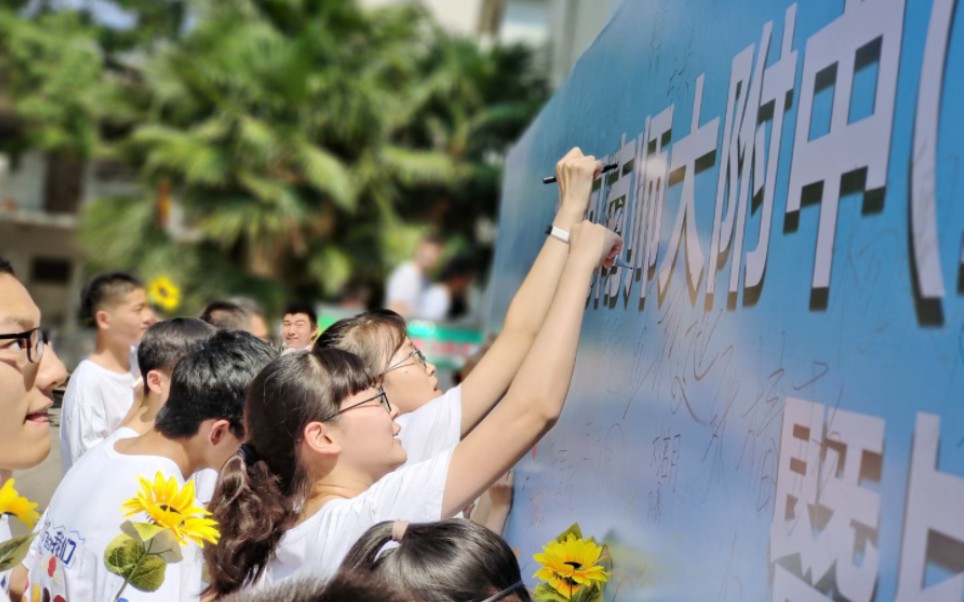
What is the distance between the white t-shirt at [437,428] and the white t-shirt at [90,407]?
3.39 ft

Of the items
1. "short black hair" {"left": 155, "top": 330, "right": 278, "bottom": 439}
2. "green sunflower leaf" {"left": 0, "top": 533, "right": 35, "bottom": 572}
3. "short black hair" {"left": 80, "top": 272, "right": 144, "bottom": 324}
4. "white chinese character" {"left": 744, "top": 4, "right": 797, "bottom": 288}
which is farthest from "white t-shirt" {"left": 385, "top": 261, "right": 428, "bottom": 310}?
"white chinese character" {"left": 744, "top": 4, "right": 797, "bottom": 288}

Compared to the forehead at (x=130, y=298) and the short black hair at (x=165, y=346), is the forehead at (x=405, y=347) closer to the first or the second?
the short black hair at (x=165, y=346)

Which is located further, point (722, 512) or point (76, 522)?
point (76, 522)

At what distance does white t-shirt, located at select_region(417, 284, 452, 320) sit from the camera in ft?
28.7

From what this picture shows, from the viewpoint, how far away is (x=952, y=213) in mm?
1102

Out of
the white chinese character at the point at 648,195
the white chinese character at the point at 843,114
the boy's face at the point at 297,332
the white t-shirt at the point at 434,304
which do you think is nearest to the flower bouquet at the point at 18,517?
the boy's face at the point at 297,332

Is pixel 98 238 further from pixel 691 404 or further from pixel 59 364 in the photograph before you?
pixel 691 404

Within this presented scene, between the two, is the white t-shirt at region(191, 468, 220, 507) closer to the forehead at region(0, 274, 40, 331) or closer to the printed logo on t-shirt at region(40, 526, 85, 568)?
the printed logo on t-shirt at region(40, 526, 85, 568)

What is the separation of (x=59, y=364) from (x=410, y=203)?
1255 centimetres

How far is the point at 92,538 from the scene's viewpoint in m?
2.10

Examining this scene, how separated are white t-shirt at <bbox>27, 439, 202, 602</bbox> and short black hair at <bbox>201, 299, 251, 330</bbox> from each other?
1.60 metres

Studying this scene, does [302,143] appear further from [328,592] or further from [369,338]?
[328,592]

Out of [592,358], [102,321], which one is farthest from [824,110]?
[102,321]

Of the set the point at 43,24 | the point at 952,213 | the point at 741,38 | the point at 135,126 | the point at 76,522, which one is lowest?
the point at 76,522
